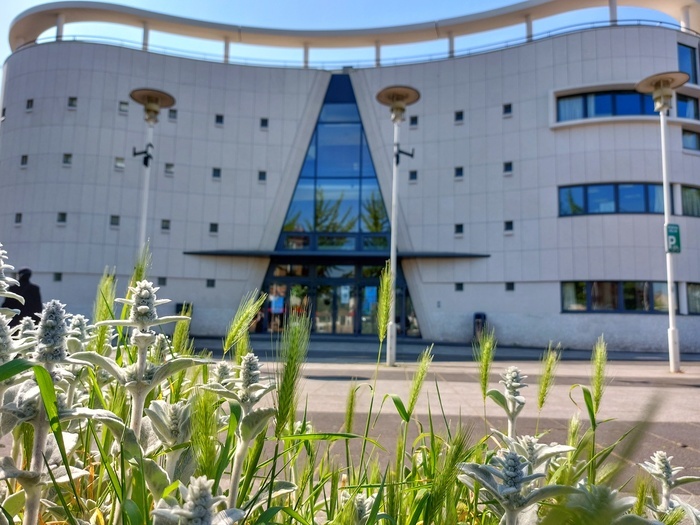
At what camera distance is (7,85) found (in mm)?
25047

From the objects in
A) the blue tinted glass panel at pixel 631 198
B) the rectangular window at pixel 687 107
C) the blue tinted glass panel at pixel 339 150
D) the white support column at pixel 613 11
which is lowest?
the blue tinted glass panel at pixel 631 198

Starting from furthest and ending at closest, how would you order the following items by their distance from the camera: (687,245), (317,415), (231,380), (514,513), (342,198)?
(342,198), (687,245), (317,415), (231,380), (514,513)

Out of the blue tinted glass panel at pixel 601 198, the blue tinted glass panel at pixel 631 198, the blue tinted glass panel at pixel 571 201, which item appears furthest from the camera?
the blue tinted glass panel at pixel 571 201

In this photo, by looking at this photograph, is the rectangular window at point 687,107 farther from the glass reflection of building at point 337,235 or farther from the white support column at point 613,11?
the glass reflection of building at point 337,235

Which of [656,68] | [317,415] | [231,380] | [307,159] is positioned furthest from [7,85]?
[656,68]

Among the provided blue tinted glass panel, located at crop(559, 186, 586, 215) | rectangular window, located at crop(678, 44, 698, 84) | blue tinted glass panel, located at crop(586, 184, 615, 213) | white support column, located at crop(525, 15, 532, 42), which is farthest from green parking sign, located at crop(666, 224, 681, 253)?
white support column, located at crop(525, 15, 532, 42)

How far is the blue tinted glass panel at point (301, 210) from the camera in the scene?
24406 mm

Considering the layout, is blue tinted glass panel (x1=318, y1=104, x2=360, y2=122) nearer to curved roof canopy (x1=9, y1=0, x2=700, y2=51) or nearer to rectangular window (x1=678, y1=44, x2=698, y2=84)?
curved roof canopy (x1=9, y1=0, x2=700, y2=51)

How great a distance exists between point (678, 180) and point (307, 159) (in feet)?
58.9

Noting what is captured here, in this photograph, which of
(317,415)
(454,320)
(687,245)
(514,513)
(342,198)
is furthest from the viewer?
(342,198)

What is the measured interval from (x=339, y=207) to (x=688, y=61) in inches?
727

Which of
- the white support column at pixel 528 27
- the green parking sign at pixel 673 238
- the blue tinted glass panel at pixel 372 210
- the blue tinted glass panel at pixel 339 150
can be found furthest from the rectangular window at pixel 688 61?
the blue tinted glass panel at pixel 339 150

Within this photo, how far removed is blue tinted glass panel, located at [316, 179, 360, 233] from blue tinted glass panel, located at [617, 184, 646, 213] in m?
12.5

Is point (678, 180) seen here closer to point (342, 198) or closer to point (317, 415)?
point (342, 198)
